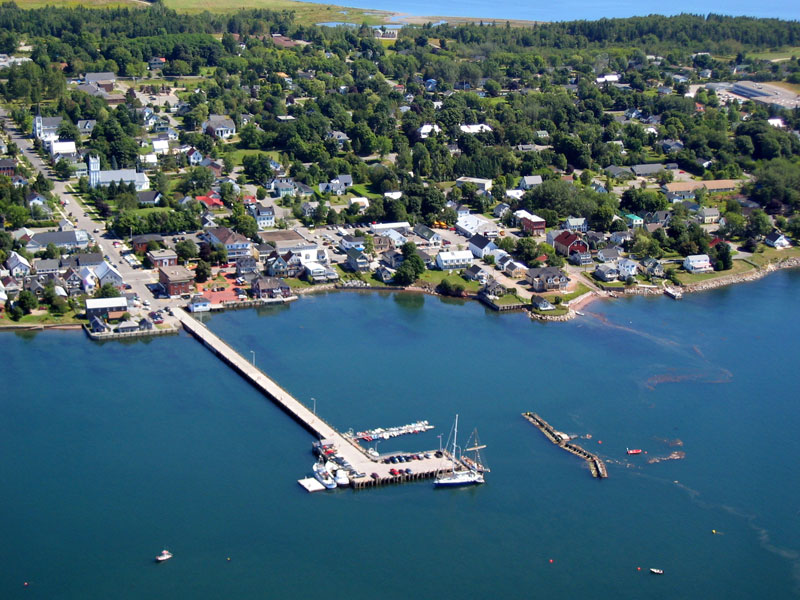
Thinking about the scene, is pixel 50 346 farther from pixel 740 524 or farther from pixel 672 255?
pixel 672 255

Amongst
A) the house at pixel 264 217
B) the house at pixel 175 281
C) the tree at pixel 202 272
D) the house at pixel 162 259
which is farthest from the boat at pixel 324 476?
the house at pixel 264 217

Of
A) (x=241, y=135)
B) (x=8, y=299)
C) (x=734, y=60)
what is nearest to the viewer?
(x=8, y=299)

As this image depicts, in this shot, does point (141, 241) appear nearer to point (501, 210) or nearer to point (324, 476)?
point (501, 210)

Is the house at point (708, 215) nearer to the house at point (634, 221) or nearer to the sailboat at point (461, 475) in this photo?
the house at point (634, 221)

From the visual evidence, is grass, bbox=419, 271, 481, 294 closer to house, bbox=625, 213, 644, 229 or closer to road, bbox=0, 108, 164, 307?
road, bbox=0, 108, 164, 307

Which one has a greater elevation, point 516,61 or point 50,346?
point 516,61

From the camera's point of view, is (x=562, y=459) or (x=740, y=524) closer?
(x=740, y=524)

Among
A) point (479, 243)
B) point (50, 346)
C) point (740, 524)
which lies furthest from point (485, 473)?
point (479, 243)

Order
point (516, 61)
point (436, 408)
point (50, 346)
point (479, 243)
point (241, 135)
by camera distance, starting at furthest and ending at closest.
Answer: point (516, 61), point (241, 135), point (479, 243), point (50, 346), point (436, 408)
